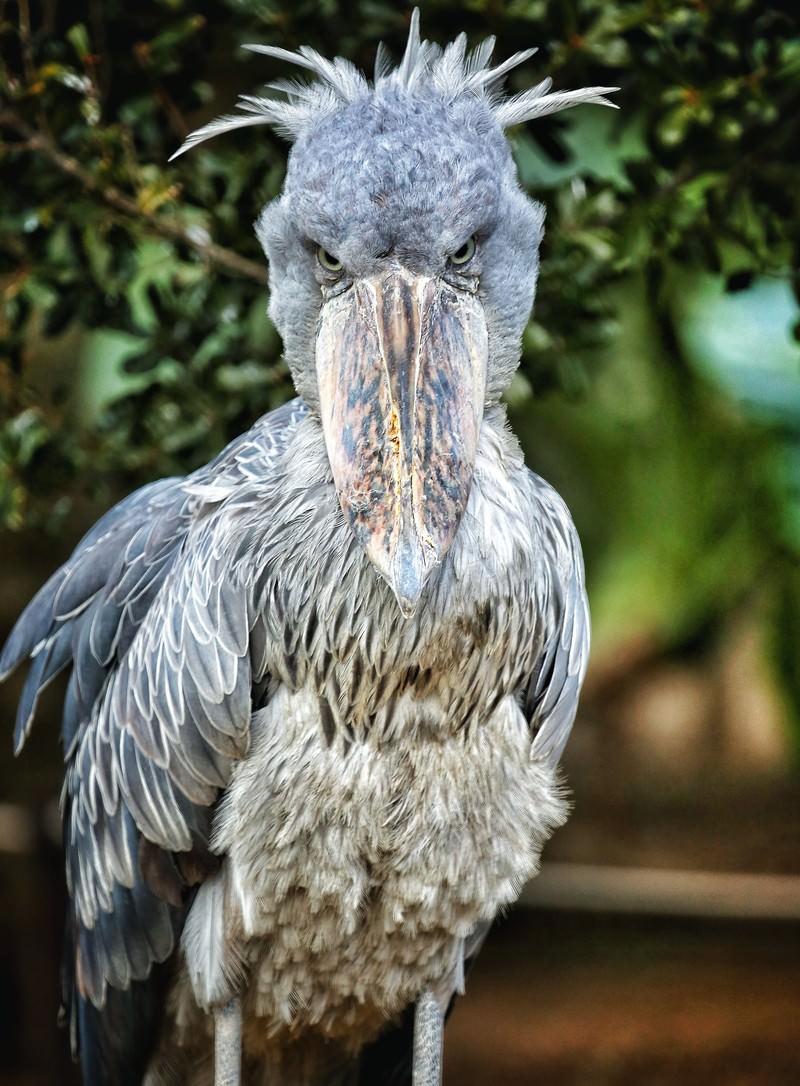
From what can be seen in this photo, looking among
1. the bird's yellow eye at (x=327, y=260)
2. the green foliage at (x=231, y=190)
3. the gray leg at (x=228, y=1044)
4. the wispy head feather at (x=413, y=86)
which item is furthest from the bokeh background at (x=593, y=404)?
the gray leg at (x=228, y=1044)

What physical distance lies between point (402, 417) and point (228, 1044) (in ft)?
3.95

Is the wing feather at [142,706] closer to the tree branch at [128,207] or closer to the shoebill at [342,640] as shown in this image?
the shoebill at [342,640]

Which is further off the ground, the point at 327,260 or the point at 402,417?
the point at 327,260

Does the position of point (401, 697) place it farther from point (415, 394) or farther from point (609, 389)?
point (609, 389)

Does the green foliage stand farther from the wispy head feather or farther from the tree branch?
the wispy head feather

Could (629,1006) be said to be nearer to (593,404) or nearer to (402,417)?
(593,404)

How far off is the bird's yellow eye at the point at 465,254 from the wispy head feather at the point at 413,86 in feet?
0.72

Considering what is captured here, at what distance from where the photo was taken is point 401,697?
7.23 ft

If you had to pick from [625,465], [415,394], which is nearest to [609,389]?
[625,465]

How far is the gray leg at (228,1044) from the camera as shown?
2.47 m

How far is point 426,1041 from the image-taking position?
8.46 ft

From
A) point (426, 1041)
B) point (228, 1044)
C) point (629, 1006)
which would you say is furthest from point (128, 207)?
point (629, 1006)

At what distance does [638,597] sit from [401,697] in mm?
2544

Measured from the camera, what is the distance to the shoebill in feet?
6.41
